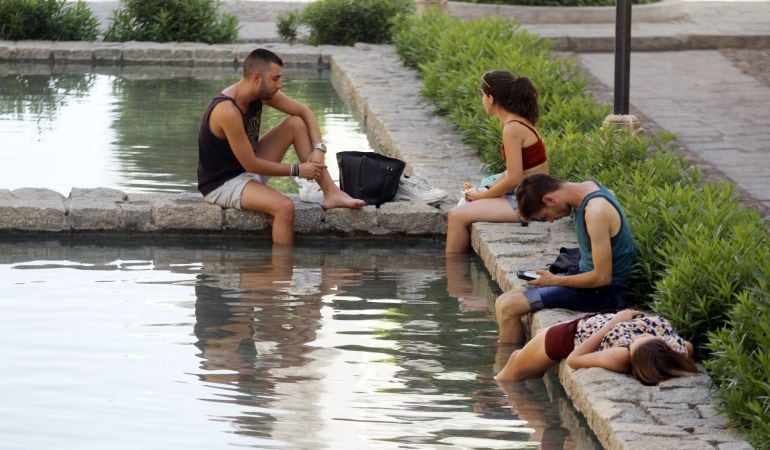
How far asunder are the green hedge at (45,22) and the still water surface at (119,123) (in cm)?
90

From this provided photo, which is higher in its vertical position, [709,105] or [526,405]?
[709,105]

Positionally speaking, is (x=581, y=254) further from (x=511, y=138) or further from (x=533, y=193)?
(x=511, y=138)

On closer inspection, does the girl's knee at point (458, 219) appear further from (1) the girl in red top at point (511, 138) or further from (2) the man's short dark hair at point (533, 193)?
(2) the man's short dark hair at point (533, 193)

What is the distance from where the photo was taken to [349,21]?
58.3ft

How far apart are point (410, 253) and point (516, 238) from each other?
87cm

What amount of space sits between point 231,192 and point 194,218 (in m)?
0.32

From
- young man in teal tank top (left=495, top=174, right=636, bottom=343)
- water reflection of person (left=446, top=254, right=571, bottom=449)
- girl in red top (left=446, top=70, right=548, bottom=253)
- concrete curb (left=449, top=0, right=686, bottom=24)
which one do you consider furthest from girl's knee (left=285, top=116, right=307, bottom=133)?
concrete curb (left=449, top=0, right=686, bottom=24)

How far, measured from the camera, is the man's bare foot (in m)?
9.11

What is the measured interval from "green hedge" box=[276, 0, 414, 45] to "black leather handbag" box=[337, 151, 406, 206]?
8556mm

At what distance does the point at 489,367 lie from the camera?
6.81 metres

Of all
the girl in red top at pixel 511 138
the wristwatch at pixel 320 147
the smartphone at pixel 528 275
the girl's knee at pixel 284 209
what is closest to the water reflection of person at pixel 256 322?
the girl's knee at pixel 284 209

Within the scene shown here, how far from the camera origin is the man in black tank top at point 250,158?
8867 millimetres

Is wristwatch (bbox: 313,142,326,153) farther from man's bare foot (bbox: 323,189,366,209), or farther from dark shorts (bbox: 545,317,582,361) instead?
dark shorts (bbox: 545,317,582,361)

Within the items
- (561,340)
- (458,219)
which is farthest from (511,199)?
(561,340)
